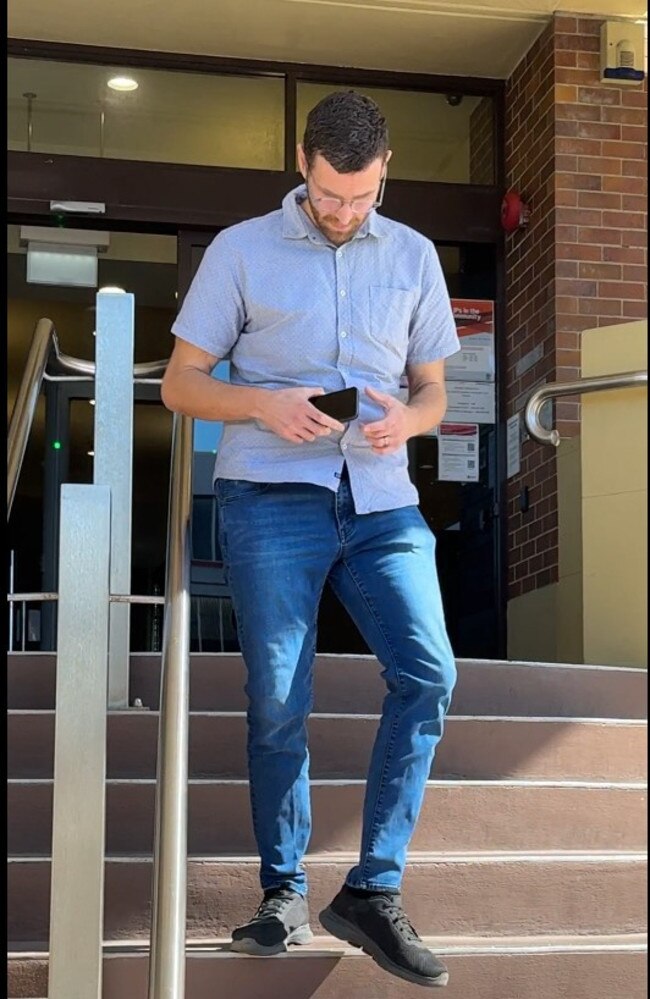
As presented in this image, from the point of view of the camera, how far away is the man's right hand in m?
2.89

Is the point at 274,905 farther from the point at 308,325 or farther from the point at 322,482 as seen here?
the point at 308,325

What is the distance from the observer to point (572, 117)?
7184 mm

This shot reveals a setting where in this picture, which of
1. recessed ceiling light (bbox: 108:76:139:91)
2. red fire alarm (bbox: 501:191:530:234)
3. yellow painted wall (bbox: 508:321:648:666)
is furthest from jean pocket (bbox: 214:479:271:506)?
recessed ceiling light (bbox: 108:76:139:91)

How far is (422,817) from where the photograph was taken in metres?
3.71

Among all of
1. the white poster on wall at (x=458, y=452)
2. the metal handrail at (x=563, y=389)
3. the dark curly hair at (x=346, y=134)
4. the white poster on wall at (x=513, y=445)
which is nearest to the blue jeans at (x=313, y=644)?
the dark curly hair at (x=346, y=134)

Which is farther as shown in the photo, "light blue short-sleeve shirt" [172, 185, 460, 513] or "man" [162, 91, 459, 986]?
"light blue short-sleeve shirt" [172, 185, 460, 513]

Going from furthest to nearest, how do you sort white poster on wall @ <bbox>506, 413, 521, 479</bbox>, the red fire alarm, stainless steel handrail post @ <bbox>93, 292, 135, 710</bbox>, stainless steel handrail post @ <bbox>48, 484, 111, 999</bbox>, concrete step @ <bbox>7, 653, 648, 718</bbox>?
the red fire alarm
white poster on wall @ <bbox>506, 413, 521, 479</bbox>
concrete step @ <bbox>7, 653, 648, 718</bbox>
stainless steel handrail post @ <bbox>93, 292, 135, 710</bbox>
stainless steel handrail post @ <bbox>48, 484, 111, 999</bbox>

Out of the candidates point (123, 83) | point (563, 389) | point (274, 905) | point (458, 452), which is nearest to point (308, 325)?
point (274, 905)

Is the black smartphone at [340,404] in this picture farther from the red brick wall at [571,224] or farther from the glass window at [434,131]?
the glass window at [434,131]

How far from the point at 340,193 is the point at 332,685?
1.73 m

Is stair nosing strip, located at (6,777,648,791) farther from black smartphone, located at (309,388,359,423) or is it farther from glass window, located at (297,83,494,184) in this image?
glass window, located at (297,83,494,184)

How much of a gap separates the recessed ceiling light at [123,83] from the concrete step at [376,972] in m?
5.21

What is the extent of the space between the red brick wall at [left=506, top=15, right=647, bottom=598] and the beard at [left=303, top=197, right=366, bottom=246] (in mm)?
3891

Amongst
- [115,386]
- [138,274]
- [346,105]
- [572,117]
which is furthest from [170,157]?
[346,105]
